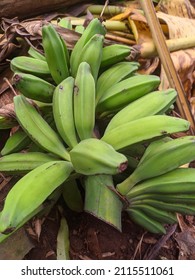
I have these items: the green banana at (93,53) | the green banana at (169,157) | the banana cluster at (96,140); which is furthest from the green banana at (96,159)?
the green banana at (93,53)

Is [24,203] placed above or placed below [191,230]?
above

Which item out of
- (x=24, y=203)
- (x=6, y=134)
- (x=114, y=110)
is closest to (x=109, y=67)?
Answer: (x=114, y=110)

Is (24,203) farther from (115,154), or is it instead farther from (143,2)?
(143,2)

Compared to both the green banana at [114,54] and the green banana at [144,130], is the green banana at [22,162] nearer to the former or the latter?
the green banana at [144,130]

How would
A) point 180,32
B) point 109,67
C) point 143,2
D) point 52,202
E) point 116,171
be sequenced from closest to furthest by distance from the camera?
point 116,171
point 52,202
point 109,67
point 143,2
point 180,32

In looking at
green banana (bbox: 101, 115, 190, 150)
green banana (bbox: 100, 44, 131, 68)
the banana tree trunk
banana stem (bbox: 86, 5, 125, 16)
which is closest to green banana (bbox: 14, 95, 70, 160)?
green banana (bbox: 101, 115, 190, 150)

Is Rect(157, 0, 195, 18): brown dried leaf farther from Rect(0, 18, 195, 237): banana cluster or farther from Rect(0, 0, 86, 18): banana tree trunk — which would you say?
Rect(0, 18, 195, 237): banana cluster
